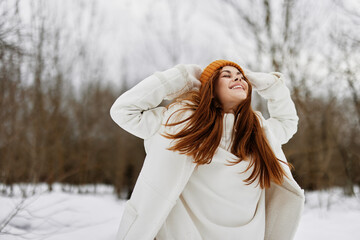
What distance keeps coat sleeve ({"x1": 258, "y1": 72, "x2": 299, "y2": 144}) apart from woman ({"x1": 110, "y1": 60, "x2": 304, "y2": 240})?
0.51ft

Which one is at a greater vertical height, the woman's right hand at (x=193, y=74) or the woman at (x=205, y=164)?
the woman's right hand at (x=193, y=74)

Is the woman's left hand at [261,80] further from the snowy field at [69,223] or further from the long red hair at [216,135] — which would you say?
the snowy field at [69,223]

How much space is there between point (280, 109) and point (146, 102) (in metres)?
0.97

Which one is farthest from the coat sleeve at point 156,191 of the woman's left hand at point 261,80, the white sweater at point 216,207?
the woman's left hand at point 261,80

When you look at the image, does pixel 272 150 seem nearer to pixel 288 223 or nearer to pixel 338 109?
pixel 288 223

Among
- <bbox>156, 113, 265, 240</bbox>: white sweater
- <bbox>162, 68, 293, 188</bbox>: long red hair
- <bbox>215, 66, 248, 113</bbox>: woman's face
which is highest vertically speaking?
<bbox>215, 66, 248, 113</bbox>: woman's face

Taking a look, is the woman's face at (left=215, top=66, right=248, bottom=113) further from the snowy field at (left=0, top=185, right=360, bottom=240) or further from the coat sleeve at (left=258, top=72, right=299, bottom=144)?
the snowy field at (left=0, top=185, right=360, bottom=240)

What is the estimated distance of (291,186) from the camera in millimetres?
1712

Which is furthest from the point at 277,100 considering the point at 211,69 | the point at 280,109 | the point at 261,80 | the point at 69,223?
the point at 69,223

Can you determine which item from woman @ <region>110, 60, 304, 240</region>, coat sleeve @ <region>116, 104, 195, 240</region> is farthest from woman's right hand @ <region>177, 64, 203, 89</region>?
coat sleeve @ <region>116, 104, 195, 240</region>

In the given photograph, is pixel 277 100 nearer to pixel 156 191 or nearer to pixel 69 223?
pixel 156 191

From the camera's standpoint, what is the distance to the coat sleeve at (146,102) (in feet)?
5.32

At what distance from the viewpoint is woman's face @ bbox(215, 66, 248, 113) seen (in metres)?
1.71

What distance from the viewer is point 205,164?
1.63 meters
